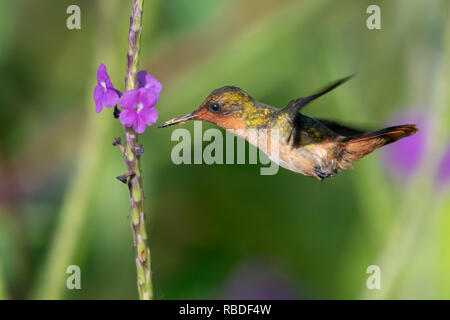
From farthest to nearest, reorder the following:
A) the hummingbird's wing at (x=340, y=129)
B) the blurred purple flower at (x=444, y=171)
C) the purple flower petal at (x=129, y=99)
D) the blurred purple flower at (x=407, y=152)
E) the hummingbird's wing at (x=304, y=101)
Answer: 1. the blurred purple flower at (x=407, y=152)
2. the blurred purple flower at (x=444, y=171)
3. the hummingbird's wing at (x=340, y=129)
4. the hummingbird's wing at (x=304, y=101)
5. the purple flower petal at (x=129, y=99)

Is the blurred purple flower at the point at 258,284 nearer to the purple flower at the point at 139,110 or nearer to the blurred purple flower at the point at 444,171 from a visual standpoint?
the blurred purple flower at the point at 444,171

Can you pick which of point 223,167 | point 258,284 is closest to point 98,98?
point 223,167

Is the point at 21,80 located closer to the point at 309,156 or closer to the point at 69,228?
the point at 69,228

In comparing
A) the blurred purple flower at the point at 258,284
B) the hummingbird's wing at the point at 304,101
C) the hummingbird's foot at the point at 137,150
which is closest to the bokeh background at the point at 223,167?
the blurred purple flower at the point at 258,284

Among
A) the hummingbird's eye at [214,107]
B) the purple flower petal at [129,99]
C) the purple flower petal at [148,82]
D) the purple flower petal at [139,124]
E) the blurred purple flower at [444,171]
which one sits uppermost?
the purple flower petal at [148,82]

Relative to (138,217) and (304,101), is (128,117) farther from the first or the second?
(304,101)

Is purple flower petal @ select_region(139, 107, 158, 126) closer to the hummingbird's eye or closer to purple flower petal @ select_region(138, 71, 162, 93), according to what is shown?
purple flower petal @ select_region(138, 71, 162, 93)
